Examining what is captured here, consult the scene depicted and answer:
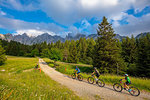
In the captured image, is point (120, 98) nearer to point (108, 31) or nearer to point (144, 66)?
point (144, 66)

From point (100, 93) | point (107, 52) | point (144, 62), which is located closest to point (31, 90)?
point (100, 93)

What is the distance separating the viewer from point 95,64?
20.8 meters

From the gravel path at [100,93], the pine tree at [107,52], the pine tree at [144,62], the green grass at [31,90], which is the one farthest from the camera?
the pine tree at [107,52]

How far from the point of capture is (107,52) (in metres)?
19.1

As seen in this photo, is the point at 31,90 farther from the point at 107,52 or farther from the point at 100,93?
the point at 107,52

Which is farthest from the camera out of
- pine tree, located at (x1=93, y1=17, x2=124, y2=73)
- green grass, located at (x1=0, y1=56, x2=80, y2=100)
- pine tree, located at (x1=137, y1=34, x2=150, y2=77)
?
pine tree, located at (x1=93, y1=17, x2=124, y2=73)

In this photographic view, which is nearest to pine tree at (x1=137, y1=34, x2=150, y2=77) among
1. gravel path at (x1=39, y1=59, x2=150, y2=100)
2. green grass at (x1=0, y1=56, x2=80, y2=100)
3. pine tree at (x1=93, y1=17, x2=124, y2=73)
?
pine tree at (x1=93, y1=17, x2=124, y2=73)

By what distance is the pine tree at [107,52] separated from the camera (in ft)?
62.7

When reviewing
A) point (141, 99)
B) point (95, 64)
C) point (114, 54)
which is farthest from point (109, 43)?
point (141, 99)

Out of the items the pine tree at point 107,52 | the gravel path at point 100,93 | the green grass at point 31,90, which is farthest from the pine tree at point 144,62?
the green grass at point 31,90

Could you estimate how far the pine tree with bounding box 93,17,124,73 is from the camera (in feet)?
62.7

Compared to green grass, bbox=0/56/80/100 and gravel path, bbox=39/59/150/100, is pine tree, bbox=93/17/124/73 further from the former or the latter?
green grass, bbox=0/56/80/100

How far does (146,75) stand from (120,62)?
558cm

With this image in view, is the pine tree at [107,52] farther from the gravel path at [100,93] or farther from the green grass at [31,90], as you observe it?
the green grass at [31,90]
